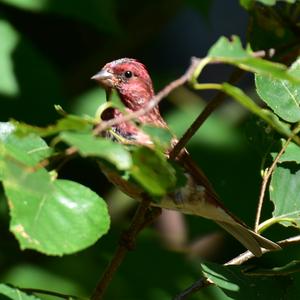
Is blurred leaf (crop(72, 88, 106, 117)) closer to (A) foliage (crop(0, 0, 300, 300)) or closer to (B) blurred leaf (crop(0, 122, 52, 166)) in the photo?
(A) foliage (crop(0, 0, 300, 300))

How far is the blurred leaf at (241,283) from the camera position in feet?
7.46

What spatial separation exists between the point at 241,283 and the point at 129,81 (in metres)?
1.66

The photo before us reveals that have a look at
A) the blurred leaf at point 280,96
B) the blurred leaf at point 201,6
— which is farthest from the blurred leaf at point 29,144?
the blurred leaf at point 201,6

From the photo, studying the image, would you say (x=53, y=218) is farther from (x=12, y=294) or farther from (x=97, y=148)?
(x=12, y=294)

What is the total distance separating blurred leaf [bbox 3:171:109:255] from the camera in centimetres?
183

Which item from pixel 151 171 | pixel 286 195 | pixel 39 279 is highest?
pixel 151 171

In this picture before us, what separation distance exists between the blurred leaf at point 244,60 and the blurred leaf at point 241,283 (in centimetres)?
64

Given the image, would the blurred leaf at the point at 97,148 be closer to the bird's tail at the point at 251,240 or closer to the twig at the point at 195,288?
the twig at the point at 195,288

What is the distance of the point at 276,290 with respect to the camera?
2.44 metres

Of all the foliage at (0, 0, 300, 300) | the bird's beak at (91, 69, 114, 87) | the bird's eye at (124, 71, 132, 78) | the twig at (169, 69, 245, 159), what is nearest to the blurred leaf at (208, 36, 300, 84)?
the foliage at (0, 0, 300, 300)

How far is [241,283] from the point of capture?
231 cm

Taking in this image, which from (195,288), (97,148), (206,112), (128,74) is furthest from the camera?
(128,74)

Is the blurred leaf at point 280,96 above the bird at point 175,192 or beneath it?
above

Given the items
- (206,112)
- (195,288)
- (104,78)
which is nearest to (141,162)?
(206,112)
